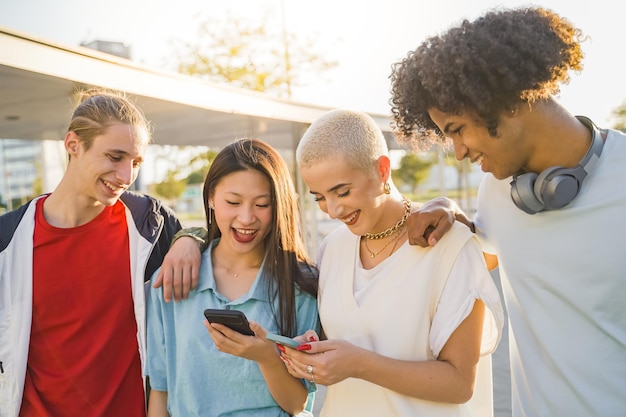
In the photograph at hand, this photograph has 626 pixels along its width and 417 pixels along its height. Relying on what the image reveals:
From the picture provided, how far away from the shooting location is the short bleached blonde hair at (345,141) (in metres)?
2.28

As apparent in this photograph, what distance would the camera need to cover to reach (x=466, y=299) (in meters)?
2.12

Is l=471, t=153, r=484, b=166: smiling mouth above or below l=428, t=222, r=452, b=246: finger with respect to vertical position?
above

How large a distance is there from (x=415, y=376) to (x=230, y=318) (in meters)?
0.66

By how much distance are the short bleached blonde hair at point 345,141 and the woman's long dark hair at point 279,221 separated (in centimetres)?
34

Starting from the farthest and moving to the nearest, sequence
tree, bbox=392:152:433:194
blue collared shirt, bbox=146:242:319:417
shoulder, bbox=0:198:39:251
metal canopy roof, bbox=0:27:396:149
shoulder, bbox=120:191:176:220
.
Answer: tree, bbox=392:152:433:194
metal canopy roof, bbox=0:27:396:149
shoulder, bbox=120:191:176:220
shoulder, bbox=0:198:39:251
blue collared shirt, bbox=146:242:319:417

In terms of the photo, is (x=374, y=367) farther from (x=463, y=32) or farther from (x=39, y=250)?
(x=39, y=250)

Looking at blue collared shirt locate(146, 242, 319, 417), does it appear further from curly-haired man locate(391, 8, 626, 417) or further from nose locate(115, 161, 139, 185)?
curly-haired man locate(391, 8, 626, 417)

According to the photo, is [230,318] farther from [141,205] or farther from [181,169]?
[181,169]

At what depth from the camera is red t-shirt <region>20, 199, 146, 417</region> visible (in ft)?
9.03

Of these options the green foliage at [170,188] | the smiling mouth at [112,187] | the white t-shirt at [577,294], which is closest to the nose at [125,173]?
the smiling mouth at [112,187]

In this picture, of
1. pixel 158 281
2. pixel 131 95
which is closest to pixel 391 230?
pixel 158 281

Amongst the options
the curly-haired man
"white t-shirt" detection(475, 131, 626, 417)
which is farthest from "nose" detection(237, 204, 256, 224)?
"white t-shirt" detection(475, 131, 626, 417)

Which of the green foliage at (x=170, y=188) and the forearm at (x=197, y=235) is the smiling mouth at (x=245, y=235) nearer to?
the forearm at (x=197, y=235)

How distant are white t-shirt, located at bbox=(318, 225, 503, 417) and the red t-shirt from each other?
1.04 m
